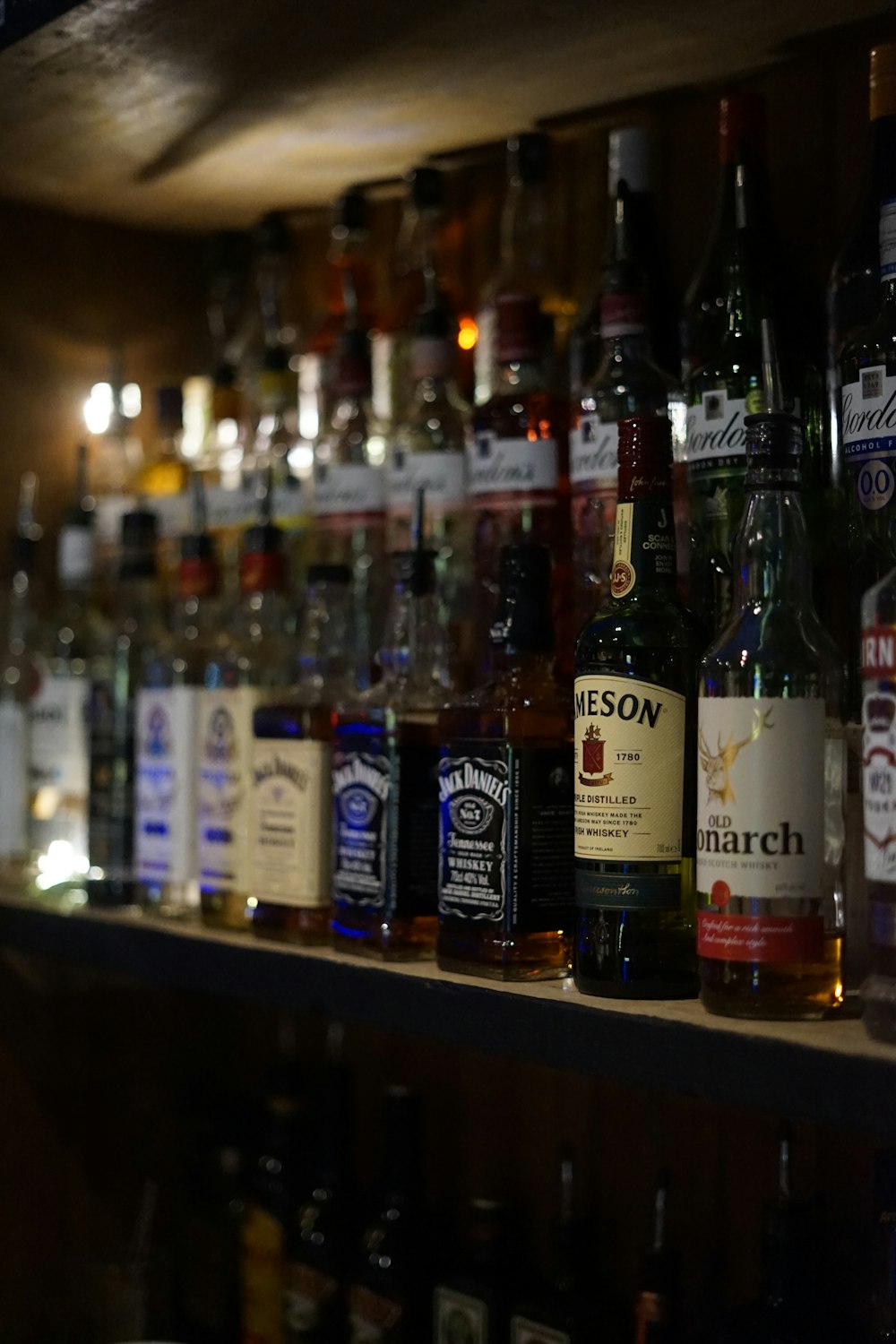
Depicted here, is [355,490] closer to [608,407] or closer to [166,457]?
[608,407]

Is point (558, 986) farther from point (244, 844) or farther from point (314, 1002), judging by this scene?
point (244, 844)

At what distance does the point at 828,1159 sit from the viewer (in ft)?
3.62

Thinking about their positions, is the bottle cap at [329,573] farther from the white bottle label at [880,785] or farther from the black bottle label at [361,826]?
the white bottle label at [880,785]

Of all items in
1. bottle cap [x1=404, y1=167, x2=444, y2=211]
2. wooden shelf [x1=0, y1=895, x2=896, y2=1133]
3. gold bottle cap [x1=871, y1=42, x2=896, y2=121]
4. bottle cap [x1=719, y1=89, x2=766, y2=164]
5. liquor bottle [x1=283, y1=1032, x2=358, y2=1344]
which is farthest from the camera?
bottle cap [x1=404, y1=167, x2=444, y2=211]

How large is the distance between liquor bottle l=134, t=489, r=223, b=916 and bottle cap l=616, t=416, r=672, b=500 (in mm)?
523

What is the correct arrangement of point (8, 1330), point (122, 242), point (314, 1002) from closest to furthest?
point (314, 1002) → point (8, 1330) → point (122, 242)

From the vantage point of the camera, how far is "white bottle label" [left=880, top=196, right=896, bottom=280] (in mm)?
899

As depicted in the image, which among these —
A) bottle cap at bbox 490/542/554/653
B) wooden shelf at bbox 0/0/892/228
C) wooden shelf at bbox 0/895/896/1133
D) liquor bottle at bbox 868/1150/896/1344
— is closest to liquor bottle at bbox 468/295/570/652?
bottle cap at bbox 490/542/554/653

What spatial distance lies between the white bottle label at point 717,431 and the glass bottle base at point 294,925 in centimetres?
45

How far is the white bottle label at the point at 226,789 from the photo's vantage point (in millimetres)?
1251

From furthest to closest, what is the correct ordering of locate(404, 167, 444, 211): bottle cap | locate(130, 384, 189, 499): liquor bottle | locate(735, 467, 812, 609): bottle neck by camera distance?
locate(130, 384, 189, 499): liquor bottle < locate(404, 167, 444, 211): bottle cap < locate(735, 467, 812, 609): bottle neck

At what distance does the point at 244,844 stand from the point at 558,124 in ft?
2.27

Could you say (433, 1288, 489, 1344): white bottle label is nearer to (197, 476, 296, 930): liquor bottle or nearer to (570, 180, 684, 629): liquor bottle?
(197, 476, 296, 930): liquor bottle

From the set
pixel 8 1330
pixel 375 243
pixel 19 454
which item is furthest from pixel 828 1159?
pixel 19 454
